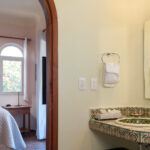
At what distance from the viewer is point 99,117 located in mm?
2076

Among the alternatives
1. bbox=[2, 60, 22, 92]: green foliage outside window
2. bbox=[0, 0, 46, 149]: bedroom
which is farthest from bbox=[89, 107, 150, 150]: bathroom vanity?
bbox=[2, 60, 22, 92]: green foliage outside window

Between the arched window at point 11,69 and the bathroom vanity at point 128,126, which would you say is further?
the arched window at point 11,69

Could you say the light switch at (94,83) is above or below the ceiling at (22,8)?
below

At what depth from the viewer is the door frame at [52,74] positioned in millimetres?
1977

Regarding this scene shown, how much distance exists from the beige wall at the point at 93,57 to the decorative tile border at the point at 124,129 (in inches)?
2.3

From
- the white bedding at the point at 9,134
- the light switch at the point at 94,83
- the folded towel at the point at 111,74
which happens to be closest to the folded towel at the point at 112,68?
the folded towel at the point at 111,74

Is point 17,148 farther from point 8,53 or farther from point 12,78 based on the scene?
Answer: point 8,53

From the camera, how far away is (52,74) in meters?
2.00

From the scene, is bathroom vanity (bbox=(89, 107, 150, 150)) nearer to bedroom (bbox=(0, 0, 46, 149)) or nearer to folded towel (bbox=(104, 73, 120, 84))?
folded towel (bbox=(104, 73, 120, 84))

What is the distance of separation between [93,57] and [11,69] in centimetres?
348

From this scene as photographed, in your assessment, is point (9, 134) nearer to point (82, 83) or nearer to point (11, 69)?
point (82, 83)

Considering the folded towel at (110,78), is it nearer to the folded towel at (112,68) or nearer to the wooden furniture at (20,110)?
the folded towel at (112,68)

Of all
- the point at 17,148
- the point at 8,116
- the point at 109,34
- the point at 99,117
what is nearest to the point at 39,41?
the point at 8,116

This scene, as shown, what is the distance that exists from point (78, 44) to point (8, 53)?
3497 millimetres
